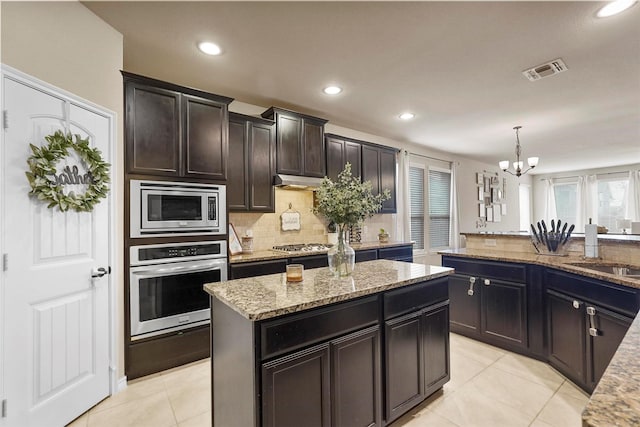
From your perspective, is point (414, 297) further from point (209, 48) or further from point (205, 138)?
point (209, 48)

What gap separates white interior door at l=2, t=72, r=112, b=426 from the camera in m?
1.67

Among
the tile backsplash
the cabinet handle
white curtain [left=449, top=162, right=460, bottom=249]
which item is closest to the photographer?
the cabinet handle

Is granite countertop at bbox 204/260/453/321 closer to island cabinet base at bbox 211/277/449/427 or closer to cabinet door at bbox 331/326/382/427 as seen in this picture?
island cabinet base at bbox 211/277/449/427

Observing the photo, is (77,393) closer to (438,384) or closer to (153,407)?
(153,407)

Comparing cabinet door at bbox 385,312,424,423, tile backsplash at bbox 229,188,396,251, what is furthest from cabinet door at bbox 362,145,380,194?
cabinet door at bbox 385,312,424,423

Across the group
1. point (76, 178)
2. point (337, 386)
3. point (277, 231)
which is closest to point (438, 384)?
point (337, 386)

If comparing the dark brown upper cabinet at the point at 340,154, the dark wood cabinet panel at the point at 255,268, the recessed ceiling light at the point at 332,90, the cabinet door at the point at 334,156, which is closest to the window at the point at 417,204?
the dark brown upper cabinet at the point at 340,154

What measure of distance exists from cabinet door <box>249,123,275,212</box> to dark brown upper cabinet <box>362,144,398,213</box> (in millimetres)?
1610

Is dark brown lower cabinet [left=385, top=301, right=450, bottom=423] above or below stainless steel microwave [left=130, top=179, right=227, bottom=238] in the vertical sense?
below

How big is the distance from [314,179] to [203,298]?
1913 mm

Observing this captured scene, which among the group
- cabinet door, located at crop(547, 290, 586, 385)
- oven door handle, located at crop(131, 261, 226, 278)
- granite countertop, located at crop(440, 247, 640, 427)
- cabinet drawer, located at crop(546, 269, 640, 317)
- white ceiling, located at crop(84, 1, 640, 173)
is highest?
white ceiling, located at crop(84, 1, 640, 173)

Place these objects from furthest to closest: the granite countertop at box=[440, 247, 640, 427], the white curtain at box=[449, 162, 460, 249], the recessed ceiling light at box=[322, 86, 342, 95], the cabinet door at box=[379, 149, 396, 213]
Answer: the white curtain at box=[449, 162, 460, 249] → the cabinet door at box=[379, 149, 396, 213] → the recessed ceiling light at box=[322, 86, 342, 95] → the granite countertop at box=[440, 247, 640, 427]

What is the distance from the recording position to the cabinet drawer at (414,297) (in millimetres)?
1856

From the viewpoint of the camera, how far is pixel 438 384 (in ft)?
7.21
